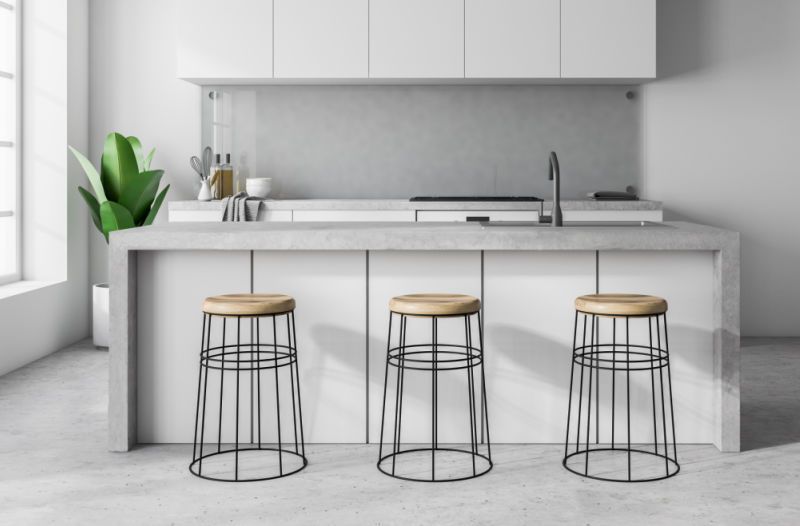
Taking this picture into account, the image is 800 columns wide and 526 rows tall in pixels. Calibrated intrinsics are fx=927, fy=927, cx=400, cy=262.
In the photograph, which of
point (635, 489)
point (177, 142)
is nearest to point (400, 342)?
point (635, 489)

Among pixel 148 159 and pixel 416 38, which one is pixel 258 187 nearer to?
pixel 148 159

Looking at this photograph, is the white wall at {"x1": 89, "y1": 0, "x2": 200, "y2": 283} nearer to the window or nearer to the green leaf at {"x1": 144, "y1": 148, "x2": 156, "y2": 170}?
the green leaf at {"x1": 144, "y1": 148, "x2": 156, "y2": 170}

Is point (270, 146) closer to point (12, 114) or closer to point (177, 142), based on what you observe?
point (177, 142)

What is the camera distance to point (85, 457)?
12.1ft

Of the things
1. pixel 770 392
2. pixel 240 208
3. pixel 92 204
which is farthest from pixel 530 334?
pixel 92 204

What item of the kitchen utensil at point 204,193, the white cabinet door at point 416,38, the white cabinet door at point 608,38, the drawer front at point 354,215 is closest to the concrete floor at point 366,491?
the drawer front at point 354,215

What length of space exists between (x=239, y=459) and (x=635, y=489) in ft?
4.98

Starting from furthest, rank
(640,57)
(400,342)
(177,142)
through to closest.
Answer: (177,142), (640,57), (400,342)

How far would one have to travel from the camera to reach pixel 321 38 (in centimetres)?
605

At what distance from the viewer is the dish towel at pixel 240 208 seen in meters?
5.96

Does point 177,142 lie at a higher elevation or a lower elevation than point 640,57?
lower

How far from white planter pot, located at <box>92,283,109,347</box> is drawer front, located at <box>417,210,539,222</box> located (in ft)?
Answer: 7.02

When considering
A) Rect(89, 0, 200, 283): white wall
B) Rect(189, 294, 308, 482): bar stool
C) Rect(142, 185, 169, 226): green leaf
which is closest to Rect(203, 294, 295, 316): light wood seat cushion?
Rect(189, 294, 308, 482): bar stool

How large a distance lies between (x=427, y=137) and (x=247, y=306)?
351 cm
